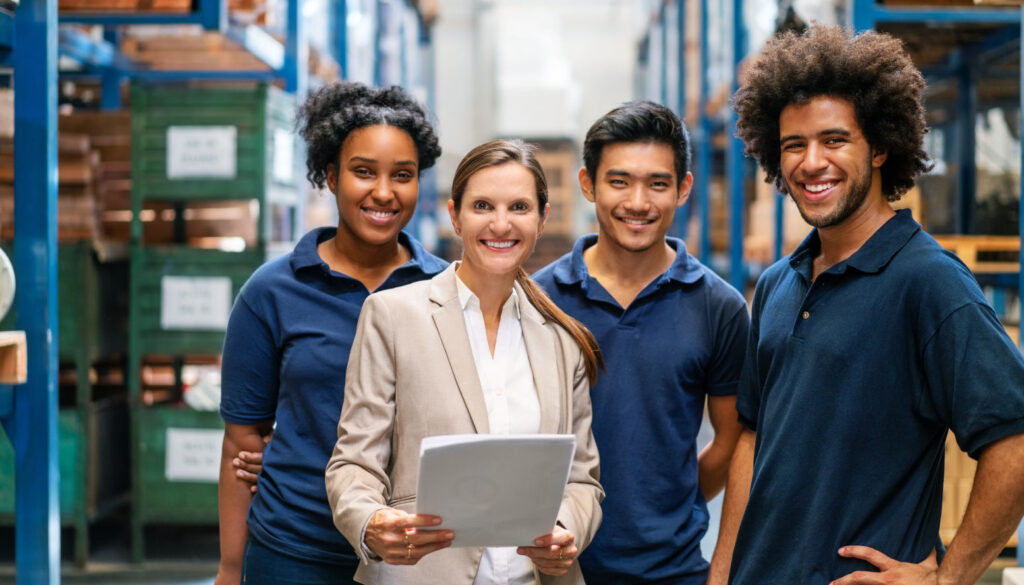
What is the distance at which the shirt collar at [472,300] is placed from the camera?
6.95 ft

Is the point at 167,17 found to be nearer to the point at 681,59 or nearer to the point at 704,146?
the point at 704,146

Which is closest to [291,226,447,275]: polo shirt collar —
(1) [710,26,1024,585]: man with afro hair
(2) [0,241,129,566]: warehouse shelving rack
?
(1) [710,26,1024,585]: man with afro hair

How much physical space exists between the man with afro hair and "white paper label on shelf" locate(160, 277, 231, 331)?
3.42m

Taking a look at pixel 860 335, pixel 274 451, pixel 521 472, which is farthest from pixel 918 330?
pixel 274 451

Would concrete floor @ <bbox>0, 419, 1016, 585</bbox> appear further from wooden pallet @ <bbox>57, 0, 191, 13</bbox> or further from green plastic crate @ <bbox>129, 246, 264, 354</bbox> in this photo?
wooden pallet @ <bbox>57, 0, 191, 13</bbox>

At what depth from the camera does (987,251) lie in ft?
14.5

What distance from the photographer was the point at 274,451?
92.3 inches

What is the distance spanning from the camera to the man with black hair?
2.34m

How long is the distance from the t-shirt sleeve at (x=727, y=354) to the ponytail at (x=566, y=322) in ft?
1.29

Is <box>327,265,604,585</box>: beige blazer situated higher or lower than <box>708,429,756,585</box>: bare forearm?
higher

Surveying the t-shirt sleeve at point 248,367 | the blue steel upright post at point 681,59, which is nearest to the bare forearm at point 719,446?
the t-shirt sleeve at point 248,367

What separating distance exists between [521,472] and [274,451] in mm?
878

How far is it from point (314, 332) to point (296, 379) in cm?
12

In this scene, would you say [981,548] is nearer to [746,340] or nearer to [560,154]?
[746,340]
